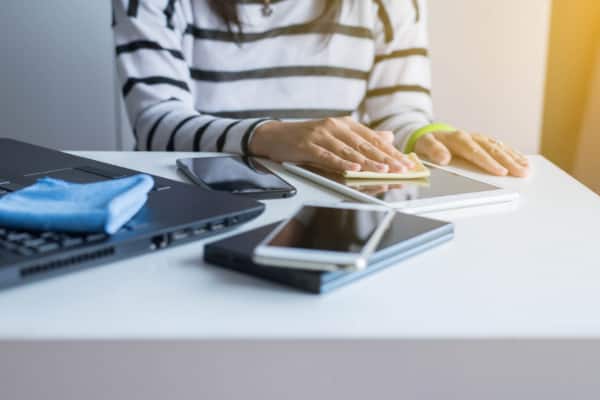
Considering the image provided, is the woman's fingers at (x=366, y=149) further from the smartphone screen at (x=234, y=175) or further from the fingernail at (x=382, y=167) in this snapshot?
the smartphone screen at (x=234, y=175)

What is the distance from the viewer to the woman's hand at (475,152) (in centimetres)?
73

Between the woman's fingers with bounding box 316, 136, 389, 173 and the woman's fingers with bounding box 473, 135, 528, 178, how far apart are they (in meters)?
0.18

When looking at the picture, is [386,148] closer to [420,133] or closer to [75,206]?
[420,133]

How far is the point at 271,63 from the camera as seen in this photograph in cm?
113

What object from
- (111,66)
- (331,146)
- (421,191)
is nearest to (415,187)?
(421,191)

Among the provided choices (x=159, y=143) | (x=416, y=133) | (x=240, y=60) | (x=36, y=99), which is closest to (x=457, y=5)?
(x=240, y=60)

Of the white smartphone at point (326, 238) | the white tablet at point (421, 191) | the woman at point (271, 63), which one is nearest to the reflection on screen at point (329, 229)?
the white smartphone at point (326, 238)

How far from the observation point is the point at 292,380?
1.02 feet

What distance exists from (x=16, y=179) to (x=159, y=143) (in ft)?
1.32

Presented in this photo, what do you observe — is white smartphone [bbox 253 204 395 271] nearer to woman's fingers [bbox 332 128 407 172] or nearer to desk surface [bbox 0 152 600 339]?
desk surface [bbox 0 152 600 339]

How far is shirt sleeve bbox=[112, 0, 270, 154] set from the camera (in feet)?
3.03

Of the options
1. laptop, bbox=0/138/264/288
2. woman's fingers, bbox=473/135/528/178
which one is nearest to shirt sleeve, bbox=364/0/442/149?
woman's fingers, bbox=473/135/528/178

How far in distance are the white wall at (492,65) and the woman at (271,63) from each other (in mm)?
304

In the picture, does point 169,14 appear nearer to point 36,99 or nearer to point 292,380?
point 36,99
